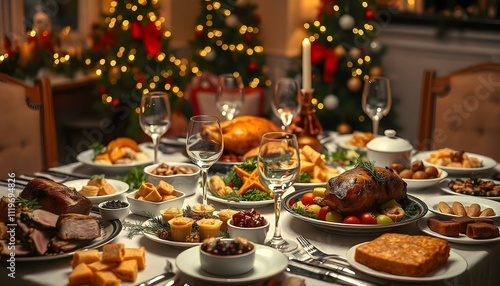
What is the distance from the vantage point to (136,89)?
439 centimetres

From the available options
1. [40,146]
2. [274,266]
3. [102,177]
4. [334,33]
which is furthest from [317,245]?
[334,33]

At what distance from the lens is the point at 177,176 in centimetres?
193

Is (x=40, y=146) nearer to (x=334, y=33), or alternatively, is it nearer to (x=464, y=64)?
(x=334, y=33)

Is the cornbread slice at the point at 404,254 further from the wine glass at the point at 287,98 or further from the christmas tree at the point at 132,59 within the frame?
the christmas tree at the point at 132,59

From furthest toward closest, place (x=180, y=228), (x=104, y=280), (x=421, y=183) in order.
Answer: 1. (x=421, y=183)
2. (x=180, y=228)
3. (x=104, y=280)

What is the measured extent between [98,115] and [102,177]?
9.33 ft

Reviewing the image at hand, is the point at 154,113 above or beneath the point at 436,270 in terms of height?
above

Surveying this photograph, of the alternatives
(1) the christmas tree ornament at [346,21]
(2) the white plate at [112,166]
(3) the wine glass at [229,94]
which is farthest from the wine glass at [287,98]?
(1) the christmas tree ornament at [346,21]

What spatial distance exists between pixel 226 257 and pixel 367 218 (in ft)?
1.36

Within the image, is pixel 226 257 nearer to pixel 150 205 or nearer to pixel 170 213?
pixel 170 213

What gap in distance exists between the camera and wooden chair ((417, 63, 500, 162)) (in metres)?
2.81

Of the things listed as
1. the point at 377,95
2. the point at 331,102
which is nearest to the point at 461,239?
the point at 377,95

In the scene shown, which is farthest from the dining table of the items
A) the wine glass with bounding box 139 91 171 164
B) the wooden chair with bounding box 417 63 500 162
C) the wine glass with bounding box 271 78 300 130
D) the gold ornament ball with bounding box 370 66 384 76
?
the gold ornament ball with bounding box 370 66 384 76

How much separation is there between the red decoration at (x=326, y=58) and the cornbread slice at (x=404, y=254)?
9.85ft
